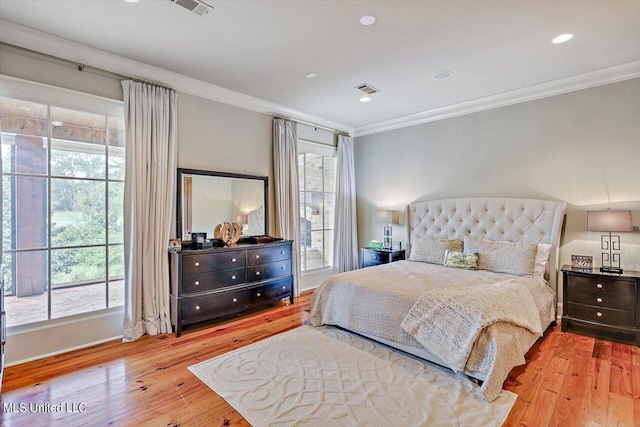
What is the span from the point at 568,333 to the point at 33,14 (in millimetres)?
5626

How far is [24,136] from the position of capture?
9.12 feet

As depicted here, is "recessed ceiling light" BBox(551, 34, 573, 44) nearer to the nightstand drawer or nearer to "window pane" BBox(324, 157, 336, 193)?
the nightstand drawer

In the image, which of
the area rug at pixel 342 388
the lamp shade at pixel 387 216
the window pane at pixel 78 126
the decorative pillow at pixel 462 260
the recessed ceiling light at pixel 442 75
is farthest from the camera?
the lamp shade at pixel 387 216

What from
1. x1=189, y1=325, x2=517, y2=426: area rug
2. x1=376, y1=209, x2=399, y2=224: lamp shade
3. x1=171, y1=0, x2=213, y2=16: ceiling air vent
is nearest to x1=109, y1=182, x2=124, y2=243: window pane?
x1=189, y1=325, x2=517, y2=426: area rug

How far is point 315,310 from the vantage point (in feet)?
11.5

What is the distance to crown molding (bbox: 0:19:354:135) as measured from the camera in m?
2.65

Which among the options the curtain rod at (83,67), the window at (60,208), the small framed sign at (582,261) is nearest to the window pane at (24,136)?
the window at (60,208)

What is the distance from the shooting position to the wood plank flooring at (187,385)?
2.01 metres

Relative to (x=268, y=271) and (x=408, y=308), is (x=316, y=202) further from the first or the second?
(x=408, y=308)

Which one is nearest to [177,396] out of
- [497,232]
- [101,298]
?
[101,298]

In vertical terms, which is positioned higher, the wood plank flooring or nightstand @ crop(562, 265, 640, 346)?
nightstand @ crop(562, 265, 640, 346)

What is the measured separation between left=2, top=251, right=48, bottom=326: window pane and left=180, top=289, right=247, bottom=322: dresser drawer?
46.8 inches

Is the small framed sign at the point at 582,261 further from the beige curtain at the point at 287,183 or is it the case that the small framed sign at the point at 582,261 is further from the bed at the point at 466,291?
the beige curtain at the point at 287,183

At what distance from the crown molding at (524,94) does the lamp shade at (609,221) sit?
1452 millimetres
